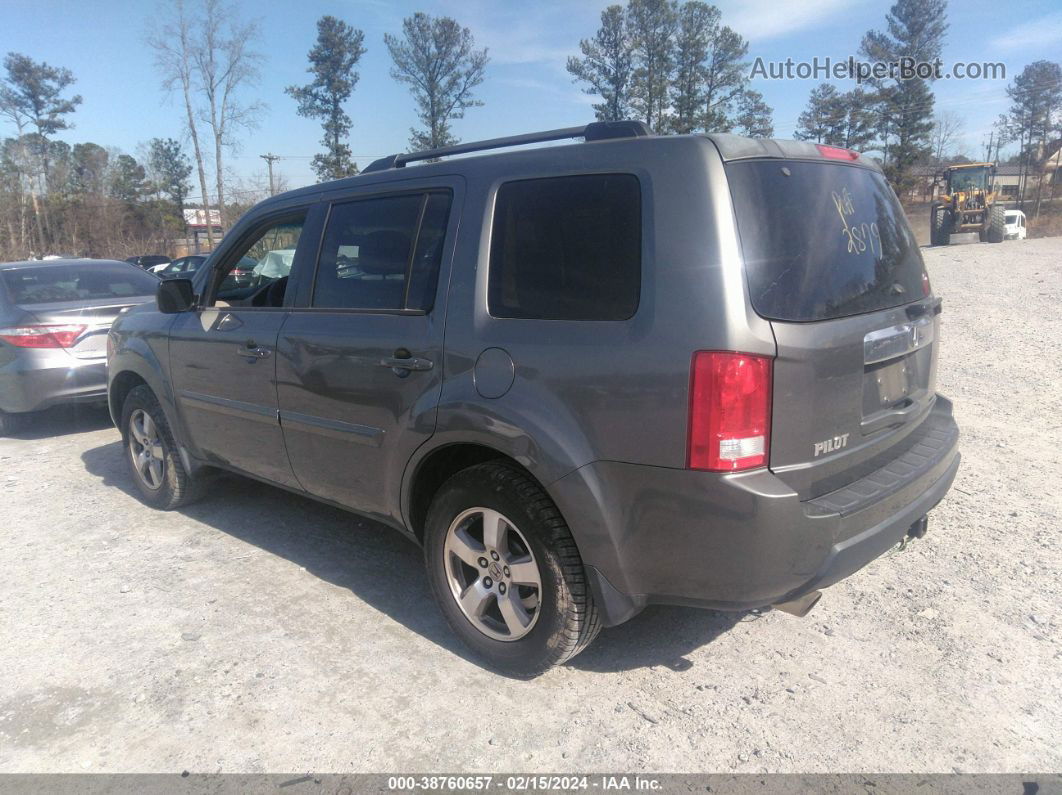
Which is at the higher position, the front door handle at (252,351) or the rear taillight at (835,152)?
the rear taillight at (835,152)

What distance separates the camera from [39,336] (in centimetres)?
654

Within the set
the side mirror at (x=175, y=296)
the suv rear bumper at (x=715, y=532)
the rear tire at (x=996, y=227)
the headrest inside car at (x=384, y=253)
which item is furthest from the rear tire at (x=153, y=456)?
the rear tire at (x=996, y=227)

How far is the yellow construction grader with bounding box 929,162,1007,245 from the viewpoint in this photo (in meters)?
25.8

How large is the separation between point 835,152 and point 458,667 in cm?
254

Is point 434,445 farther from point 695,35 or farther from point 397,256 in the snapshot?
point 695,35

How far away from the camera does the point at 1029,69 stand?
51.0 m

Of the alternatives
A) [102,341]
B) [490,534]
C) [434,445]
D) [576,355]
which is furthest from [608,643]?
[102,341]

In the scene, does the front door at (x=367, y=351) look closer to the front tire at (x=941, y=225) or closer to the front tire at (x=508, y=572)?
the front tire at (x=508, y=572)

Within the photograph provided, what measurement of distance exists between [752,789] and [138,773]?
202 centimetres

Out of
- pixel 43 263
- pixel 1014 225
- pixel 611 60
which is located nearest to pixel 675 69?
pixel 611 60

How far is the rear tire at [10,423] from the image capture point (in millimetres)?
7293

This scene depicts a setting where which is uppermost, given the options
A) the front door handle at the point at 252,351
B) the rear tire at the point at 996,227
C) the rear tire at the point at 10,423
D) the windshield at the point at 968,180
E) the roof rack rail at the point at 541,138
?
the windshield at the point at 968,180

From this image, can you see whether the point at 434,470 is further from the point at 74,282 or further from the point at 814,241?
the point at 74,282

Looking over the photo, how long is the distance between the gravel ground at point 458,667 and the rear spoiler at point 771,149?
1.93 meters
